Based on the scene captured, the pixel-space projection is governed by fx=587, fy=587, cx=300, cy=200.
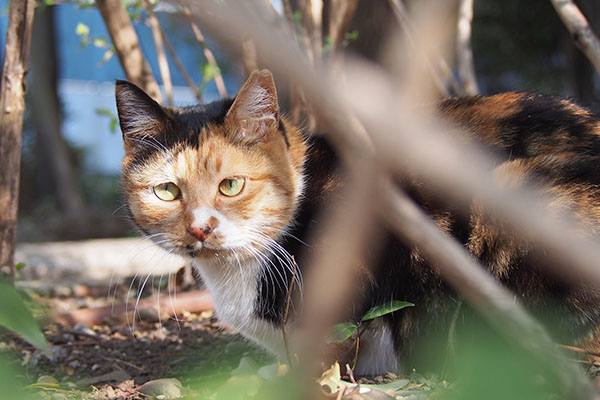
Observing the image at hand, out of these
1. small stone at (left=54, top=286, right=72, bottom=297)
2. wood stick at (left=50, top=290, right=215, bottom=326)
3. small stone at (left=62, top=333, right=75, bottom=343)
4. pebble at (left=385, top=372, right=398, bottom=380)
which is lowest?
small stone at (left=54, top=286, right=72, bottom=297)

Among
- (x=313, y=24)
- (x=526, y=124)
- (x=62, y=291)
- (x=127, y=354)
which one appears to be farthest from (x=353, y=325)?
(x=62, y=291)

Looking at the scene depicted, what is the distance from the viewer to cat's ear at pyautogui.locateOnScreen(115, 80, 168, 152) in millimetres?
1929

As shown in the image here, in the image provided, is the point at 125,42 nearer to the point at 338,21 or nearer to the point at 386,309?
the point at 338,21

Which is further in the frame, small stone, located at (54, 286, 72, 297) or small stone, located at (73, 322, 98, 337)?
small stone, located at (54, 286, 72, 297)

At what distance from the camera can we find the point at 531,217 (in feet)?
1.97

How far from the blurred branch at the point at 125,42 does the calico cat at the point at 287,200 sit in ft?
3.02

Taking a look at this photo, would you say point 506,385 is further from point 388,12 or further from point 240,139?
point 388,12

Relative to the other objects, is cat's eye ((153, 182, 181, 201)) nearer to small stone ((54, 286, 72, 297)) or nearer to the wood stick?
the wood stick

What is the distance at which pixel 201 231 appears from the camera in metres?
1.76

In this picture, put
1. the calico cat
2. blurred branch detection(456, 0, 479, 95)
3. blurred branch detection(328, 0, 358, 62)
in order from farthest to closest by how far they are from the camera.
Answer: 1. blurred branch detection(456, 0, 479, 95)
2. blurred branch detection(328, 0, 358, 62)
3. the calico cat

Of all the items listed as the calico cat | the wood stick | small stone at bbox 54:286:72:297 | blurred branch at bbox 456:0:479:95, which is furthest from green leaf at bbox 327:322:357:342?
small stone at bbox 54:286:72:297

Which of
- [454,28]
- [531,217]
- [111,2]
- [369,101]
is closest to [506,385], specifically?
[531,217]

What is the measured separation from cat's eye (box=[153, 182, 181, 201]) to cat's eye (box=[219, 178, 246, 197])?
0.15 m

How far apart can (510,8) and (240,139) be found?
24.0 feet
